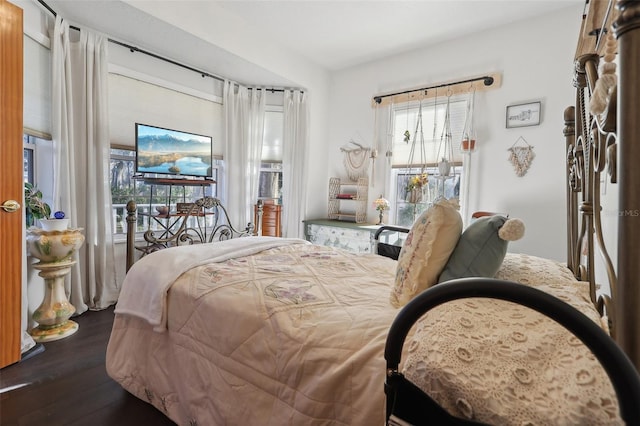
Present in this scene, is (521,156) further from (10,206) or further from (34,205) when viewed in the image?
(34,205)

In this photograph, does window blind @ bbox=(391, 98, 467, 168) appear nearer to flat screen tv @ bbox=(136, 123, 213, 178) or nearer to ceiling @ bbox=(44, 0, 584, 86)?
ceiling @ bbox=(44, 0, 584, 86)

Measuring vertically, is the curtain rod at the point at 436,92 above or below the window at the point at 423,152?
above

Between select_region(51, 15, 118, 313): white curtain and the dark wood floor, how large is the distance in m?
0.78

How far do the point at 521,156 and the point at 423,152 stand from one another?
1.01m

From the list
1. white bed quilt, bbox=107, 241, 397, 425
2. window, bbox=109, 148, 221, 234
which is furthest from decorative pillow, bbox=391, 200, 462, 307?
window, bbox=109, 148, 221, 234

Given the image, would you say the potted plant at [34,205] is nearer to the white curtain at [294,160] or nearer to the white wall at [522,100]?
the white curtain at [294,160]

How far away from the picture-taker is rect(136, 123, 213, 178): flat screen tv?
3000mm

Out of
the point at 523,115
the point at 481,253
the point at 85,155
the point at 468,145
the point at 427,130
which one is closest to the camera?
the point at 481,253

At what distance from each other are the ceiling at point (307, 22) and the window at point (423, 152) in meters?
0.76

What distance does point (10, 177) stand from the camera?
1786 millimetres

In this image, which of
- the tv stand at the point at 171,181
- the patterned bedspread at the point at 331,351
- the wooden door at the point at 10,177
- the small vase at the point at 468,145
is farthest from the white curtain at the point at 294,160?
the wooden door at the point at 10,177

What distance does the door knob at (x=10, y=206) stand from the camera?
1.75 meters

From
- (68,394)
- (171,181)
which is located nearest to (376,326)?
(68,394)

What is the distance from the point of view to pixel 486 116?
3229 mm
